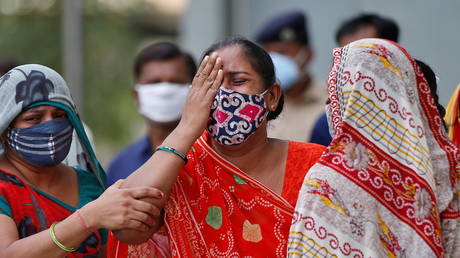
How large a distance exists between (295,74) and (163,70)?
108 cm

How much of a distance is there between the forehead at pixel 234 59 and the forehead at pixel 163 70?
179 centimetres

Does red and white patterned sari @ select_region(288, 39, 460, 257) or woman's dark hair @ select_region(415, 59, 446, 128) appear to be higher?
woman's dark hair @ select_region(415, 59, 446, 128)

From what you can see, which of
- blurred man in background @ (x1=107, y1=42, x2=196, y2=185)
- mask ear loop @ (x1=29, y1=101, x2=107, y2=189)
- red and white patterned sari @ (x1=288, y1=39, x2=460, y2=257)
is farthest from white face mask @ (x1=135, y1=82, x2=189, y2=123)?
red and white patterned sari @ (x1=288, y1=39, x2=460, y2=257)

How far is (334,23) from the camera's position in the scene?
7.24m

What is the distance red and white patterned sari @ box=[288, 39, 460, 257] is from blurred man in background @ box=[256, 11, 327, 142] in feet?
6.79

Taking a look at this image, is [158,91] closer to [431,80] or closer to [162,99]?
[162,99]

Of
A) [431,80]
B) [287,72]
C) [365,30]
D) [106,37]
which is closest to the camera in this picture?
[431,80]

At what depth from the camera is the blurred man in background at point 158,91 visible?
5031 millimetres

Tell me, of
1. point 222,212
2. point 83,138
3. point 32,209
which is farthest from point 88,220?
point 83,138

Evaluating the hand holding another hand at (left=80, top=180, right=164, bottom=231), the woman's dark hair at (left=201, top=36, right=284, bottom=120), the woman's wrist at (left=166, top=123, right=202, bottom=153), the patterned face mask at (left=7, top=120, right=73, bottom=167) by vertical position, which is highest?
the woman's dark hair at (left=201, top=36, right=284, bottom=120)

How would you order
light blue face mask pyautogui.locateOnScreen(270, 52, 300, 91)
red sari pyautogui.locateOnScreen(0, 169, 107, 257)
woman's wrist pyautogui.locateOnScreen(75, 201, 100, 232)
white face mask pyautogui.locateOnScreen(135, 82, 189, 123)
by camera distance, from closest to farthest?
1. woman's wrist pyautogui.locateOnScreen(75, 201, 100, 232)
2. red sari pyautogui.locateOnScreen(0, 169, 107, 257)
3. white face mask pyautogui.locateOnScreen(135, 82, 189, 123)
4. light blue face mask pyautogui.locateOnScreen(270, 52, 300, 91)

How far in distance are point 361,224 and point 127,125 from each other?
20.9ft

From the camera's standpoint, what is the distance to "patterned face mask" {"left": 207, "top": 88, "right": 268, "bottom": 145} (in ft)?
10.4

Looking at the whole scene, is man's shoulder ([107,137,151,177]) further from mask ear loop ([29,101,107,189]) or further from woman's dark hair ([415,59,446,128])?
woman's dark hair ([415,59,446,128])
